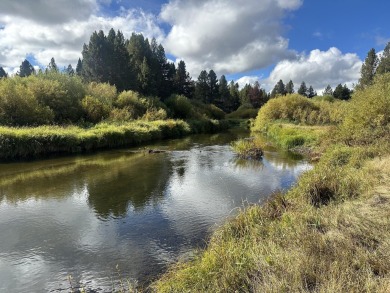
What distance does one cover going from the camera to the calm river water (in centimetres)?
760

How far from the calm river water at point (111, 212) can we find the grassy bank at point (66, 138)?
2.04 meters

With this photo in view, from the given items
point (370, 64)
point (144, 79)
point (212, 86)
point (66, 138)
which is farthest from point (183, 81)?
point (66, 138)

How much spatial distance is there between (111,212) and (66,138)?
49.1 ft

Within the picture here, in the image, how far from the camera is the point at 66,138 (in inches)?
965

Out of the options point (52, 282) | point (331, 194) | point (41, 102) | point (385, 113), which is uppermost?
point (41, 102)

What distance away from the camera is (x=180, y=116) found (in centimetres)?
5778

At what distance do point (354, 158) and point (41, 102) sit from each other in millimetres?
29290

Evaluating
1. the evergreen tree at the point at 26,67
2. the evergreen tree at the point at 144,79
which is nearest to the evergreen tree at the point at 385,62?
the evergreen tree at the point at 144,79

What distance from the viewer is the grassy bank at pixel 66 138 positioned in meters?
21.5

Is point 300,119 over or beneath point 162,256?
over

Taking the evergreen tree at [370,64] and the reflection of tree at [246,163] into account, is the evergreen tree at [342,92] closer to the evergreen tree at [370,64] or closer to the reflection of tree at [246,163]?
the evergreen tree at [370,64]

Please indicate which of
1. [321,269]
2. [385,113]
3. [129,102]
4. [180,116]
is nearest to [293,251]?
[321,269]

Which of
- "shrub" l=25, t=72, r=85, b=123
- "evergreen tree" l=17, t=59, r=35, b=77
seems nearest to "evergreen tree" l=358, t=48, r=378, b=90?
"shrub" l=25, t=72, r=85, b=123

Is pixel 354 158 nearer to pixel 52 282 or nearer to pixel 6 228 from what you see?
pixel 52 282
